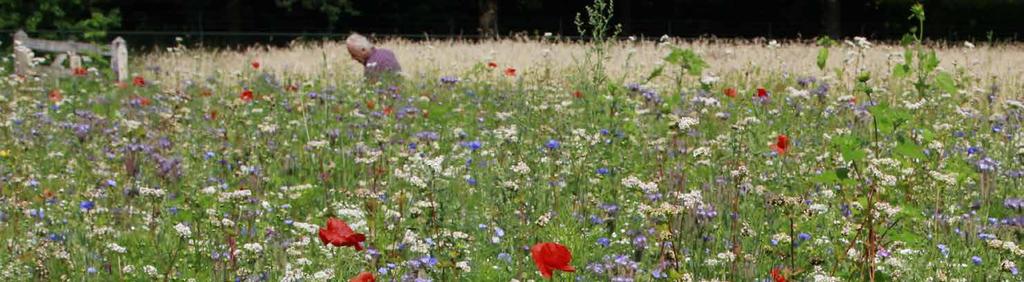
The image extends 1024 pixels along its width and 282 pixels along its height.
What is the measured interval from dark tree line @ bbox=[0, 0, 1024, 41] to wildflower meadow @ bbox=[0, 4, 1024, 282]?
29.1 metres

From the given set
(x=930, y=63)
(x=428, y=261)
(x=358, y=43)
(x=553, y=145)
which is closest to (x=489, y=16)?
(x=358, y=43)

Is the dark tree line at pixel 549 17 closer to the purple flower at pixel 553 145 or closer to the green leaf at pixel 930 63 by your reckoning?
the green leaf at pixel 930 63

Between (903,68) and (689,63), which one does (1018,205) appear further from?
(689,63)

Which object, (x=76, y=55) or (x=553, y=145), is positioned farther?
(x=76, y=55)

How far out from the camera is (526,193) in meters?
5.35

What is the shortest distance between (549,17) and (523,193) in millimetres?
42013

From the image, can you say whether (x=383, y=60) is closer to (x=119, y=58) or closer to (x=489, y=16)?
(x=119, y=58)

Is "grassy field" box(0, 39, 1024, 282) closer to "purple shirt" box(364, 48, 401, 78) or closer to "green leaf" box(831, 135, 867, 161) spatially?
"green leaf" box(831, 135, 867, 161)

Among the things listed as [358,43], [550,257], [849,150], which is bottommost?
[550,257]

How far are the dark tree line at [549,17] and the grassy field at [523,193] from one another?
2888 cm

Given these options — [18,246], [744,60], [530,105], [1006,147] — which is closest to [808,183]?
[1006,147]

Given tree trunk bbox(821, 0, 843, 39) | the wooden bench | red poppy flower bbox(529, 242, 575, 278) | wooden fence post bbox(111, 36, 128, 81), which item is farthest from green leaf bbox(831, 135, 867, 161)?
tree trunk bbox(821, 0, 843, 39)

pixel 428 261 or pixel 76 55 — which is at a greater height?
pixel 76 55

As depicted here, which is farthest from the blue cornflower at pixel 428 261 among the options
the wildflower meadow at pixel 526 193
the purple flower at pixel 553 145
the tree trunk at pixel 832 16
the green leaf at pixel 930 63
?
the tree trunk at pixel 832 16
